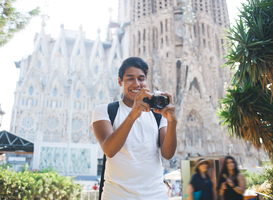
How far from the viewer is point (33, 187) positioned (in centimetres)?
615

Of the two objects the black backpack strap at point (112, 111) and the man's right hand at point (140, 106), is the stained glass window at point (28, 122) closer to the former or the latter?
the black backpack strap at point (112, 111)

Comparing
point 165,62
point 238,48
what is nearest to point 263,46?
point 238,48

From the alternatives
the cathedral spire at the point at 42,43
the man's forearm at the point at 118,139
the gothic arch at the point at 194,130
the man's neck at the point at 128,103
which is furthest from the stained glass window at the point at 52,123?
the man's forearm at the point at 118,139

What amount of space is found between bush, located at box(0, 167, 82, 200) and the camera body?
5.25 m

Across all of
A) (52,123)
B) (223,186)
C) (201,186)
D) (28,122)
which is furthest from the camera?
(52,123)

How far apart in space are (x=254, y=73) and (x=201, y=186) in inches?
173

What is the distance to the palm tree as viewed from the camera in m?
5.94

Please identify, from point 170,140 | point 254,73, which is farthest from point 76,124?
point 170,140

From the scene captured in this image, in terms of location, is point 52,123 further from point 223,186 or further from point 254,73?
point 223,186

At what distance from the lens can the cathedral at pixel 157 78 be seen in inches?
1051

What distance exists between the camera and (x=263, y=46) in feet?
19.6

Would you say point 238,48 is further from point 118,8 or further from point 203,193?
point 118,8

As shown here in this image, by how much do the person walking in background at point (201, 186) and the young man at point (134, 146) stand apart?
41.5 inches

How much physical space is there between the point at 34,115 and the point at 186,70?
735 inches
